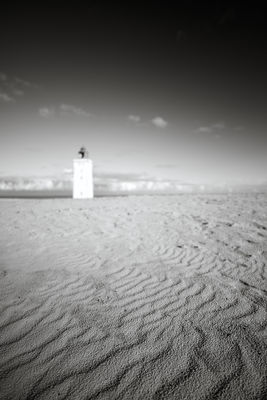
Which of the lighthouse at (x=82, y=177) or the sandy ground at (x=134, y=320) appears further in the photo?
the lighthouse at (x=82, y=177)

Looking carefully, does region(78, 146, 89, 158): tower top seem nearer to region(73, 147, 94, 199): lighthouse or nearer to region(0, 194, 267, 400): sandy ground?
region(73, 147, 94, 199): lighthouse

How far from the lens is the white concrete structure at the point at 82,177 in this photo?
2078cm

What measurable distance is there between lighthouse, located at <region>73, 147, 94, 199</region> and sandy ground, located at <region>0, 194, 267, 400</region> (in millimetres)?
15370

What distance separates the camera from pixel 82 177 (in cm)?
2134

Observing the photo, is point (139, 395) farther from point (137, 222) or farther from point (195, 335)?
point (137, 222)

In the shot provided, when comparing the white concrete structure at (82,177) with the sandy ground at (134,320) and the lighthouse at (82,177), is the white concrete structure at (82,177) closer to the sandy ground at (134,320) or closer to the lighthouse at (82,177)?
the lighthouse at (82,177)

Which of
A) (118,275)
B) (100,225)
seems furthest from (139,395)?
(100,225)

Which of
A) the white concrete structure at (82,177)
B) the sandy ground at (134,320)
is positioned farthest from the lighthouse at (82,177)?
the sandy ground at (134,320)

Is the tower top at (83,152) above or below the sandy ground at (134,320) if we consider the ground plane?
above

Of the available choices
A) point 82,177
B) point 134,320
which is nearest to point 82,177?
point 82,177

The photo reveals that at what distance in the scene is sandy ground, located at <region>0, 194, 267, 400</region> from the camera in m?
2.02

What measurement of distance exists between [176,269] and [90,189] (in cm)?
1831

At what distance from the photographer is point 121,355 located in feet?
7.70

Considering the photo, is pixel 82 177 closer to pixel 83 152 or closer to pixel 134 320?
pixel 83 152
